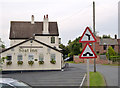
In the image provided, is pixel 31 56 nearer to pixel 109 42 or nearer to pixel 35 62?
pixel 35 62

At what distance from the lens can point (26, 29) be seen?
1827 inches

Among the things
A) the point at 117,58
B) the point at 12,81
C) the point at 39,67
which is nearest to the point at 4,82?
the point at 12,81

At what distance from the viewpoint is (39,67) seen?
35.9 meters

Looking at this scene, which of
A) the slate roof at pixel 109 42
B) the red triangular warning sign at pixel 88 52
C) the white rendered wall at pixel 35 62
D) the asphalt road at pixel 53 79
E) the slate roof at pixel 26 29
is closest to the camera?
the red triangular warning sign at pixel 88 52

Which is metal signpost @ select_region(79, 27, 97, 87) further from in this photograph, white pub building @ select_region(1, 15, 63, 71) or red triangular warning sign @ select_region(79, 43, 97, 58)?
white pub building @ select_region(1, 15, 63, 71)

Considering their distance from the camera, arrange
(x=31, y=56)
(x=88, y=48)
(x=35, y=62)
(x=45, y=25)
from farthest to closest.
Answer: (x=45, y=25) < (x=31, y=56) < (x=35, y=62) < (x=88, y=48)

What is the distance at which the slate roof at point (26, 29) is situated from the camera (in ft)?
148

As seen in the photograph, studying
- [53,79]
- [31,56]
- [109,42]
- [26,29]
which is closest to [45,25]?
[26,29]

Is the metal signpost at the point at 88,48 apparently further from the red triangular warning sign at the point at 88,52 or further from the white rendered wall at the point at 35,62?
the white rendered wall at the point at 35,62

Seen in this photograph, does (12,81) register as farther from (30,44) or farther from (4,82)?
(30,44)

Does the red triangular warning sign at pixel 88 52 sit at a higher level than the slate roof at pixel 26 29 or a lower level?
lower

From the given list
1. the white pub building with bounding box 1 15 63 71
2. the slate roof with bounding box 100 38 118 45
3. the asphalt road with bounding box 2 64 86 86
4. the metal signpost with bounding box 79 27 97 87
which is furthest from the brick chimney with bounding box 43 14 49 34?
the slate roof with bounding box 100 38 118 45

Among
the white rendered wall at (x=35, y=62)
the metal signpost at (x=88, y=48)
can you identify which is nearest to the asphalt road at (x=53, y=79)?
the white rendered wall at (x=35, y=62)

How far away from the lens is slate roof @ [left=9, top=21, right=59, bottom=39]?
4525cm
